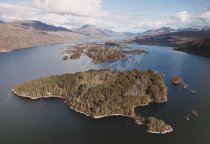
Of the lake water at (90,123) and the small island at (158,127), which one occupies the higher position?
the small island at (158,127)

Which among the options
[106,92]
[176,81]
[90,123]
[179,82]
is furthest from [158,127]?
[179,82]

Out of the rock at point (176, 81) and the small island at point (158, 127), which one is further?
the rock at point (176, 81)

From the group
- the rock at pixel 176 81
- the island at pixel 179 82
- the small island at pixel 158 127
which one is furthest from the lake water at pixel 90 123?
the rock at pixel 176 81

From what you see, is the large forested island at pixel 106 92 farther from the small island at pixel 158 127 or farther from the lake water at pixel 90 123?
the lake water at pixel 90 123

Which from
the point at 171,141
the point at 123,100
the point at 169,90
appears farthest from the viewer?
the point at 169,90

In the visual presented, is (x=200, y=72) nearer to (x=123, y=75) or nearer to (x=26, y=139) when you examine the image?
(x=123, y=75)

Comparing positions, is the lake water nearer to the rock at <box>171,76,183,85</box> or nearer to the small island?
the small island

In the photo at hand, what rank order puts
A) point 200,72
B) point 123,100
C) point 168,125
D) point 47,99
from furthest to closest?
point 200,72
point 47,99
point 123,100
point 168,125

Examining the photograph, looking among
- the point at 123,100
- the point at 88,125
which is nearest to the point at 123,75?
the point at 123,100
